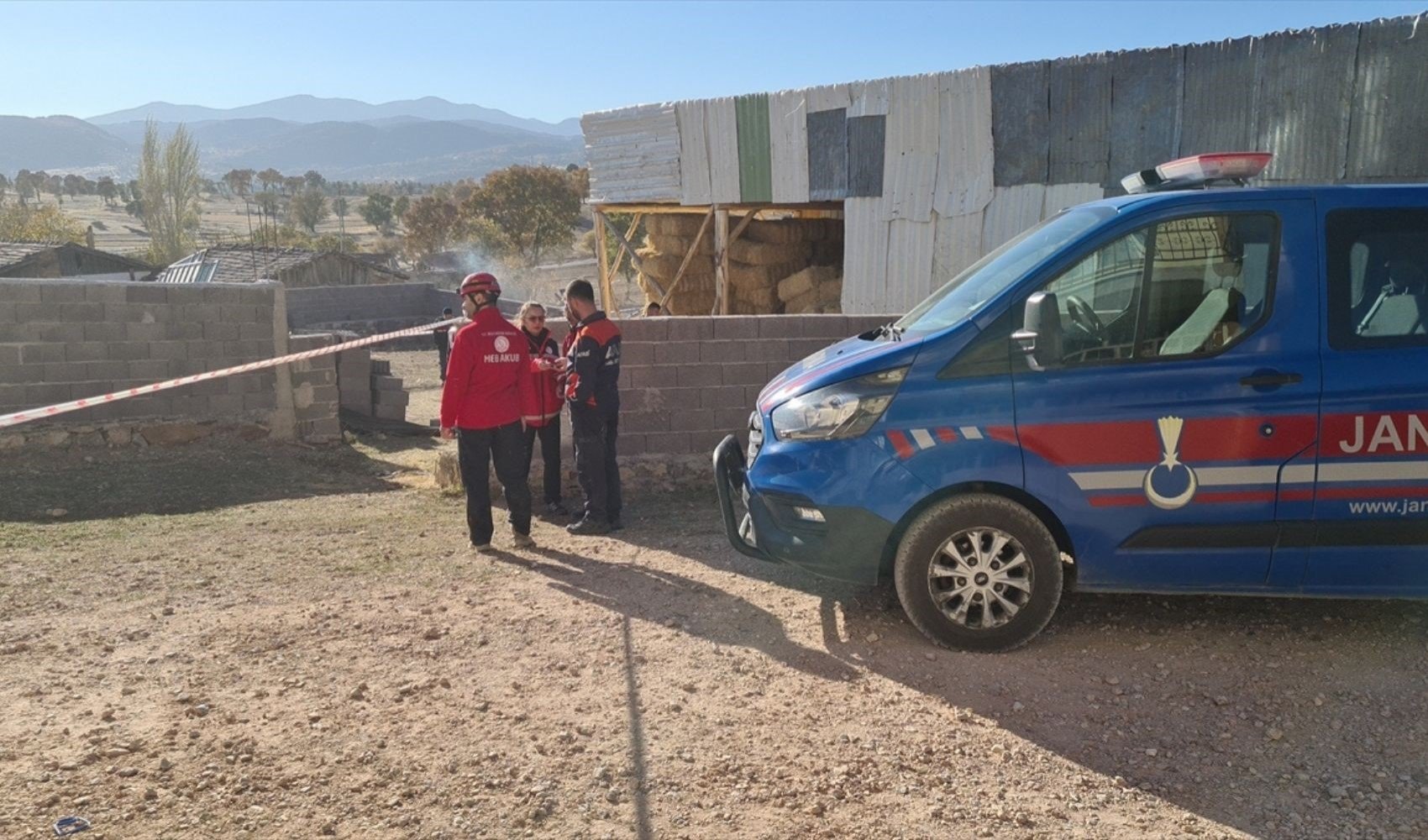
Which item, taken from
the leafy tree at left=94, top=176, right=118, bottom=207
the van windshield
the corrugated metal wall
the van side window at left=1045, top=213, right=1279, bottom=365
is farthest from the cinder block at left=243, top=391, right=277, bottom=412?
the leafy tree at left=94, top=176, right=118, bottom=207

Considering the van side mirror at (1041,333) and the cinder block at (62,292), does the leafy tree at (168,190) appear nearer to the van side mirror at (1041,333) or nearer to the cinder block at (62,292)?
the cinder block at (62,292)

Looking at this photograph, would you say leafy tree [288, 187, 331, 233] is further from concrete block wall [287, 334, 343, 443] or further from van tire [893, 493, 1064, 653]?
van tire [893, 493, 1064, 653]

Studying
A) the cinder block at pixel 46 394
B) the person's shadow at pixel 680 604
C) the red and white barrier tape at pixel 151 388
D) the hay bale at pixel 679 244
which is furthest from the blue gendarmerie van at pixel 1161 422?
the hay bale at pixel 679 244

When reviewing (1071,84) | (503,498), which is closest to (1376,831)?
(503,498)

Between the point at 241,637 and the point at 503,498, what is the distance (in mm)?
3111

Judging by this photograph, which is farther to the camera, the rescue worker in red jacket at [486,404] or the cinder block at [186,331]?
the cinder block at [186,331]

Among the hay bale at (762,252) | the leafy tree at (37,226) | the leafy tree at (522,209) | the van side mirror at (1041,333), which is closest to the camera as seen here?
the van side mirror at (1041,333)

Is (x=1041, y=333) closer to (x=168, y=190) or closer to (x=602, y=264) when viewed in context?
(x=602, y=264)

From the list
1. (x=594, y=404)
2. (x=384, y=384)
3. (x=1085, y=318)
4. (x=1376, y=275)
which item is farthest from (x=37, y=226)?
(x=1376, y=275)

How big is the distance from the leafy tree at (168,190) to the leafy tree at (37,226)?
12.7ft

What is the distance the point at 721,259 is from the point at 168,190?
52.6 m

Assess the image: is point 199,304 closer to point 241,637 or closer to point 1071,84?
point 241,637

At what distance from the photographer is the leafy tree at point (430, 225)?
211 feet

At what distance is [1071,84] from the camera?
10.9 m
